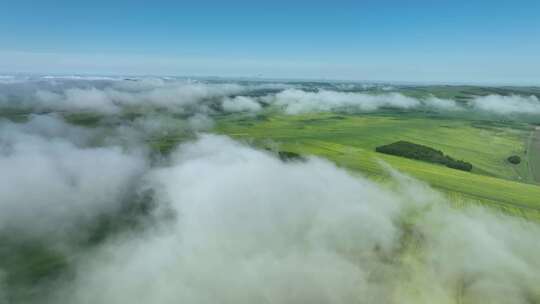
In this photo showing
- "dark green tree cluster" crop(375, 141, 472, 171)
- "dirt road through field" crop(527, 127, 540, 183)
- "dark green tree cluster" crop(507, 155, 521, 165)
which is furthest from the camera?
"dark green tree cluster" crop(507, 155, 521, 165)

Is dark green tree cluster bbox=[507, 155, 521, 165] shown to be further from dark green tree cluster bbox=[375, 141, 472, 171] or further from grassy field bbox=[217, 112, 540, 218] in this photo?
dark green tree cluster bbox=[375, 141, 472, 171]

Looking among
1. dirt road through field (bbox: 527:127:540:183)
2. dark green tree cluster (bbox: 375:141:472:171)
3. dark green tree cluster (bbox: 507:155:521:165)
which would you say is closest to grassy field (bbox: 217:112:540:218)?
dirt road through field (bbox: 527:127:540:183)

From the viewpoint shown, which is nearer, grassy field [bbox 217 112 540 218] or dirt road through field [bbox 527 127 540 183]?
grassy field [bbox 217 112 540 218]

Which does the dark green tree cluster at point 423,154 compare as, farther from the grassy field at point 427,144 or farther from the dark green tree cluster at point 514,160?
the dark green tree cluster at point 514,160

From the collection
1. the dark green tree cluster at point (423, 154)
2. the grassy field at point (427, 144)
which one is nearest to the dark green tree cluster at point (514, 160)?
the grassy field at point (427, 144)

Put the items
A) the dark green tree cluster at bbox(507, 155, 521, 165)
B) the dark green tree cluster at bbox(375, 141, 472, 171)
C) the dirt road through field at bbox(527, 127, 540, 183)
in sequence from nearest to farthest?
the dirt road through field at bbox(527, 127, 540, 183)
the dark green tree cluster at bbox(375, 141, 472, 171)
the dark green tree cluster at bbox(507, 155, 521, 165)

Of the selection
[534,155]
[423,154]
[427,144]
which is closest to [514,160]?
[534,155]
